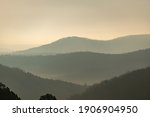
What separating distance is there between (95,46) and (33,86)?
528mm

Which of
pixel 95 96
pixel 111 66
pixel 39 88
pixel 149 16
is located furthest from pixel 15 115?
pixel 149 16

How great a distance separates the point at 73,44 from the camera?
2.60m

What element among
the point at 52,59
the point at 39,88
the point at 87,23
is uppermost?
the point at 87,23

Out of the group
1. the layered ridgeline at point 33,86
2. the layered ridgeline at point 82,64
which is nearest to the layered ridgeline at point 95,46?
the layered ridgeline at point 82,64

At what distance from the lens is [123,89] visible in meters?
2.62

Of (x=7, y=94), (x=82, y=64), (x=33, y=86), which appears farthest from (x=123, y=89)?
(x=7, y=94)

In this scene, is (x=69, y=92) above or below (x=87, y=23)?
below

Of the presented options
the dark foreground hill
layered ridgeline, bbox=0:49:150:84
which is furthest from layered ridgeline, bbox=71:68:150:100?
the dark foreground hill

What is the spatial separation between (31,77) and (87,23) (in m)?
0.56

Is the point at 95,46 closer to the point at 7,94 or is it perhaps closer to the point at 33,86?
the point at 33,86

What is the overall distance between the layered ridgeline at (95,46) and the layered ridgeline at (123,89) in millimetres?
213

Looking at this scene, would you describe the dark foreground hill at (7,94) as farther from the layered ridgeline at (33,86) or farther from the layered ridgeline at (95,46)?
the layered ridgeline at (95,46)

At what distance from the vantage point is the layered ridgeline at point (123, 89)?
8.59 ft

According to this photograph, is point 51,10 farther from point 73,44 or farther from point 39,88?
point 39,88
